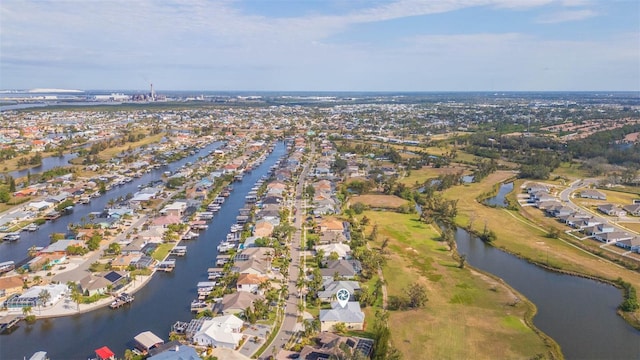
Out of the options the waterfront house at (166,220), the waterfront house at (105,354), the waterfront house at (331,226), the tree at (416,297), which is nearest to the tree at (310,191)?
the waterfront house at (331,226)

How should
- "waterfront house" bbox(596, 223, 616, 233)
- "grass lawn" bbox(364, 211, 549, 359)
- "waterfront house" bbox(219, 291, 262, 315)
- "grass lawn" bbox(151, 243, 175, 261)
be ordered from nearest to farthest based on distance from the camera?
"grass lawn" bbox(364, 211, 549, 359) < "waterfront house" bbox(219, 291, 262, 315) < "grass lawn" bbox(151, 243, 175, 261) < "waterfront house" bbox(596, 223, 616, 233)

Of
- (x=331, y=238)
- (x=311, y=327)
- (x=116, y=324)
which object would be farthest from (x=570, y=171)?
(x=116, y=324)

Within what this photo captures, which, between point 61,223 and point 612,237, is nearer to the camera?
point 612,237

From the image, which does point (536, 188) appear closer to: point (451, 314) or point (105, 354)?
point (451, 314)

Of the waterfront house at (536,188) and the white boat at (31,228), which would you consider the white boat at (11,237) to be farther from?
the waterfront house at (536,188)

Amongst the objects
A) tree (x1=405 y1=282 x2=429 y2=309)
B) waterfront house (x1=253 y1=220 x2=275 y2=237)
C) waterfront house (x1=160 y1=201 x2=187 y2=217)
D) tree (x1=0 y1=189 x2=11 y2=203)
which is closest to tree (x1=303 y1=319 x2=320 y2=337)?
tree (x1=405 y1=282 x2=429 y2=309)

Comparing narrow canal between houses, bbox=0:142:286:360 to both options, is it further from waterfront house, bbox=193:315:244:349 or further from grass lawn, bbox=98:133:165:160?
grass lawn, bbox=98:133:165:160
